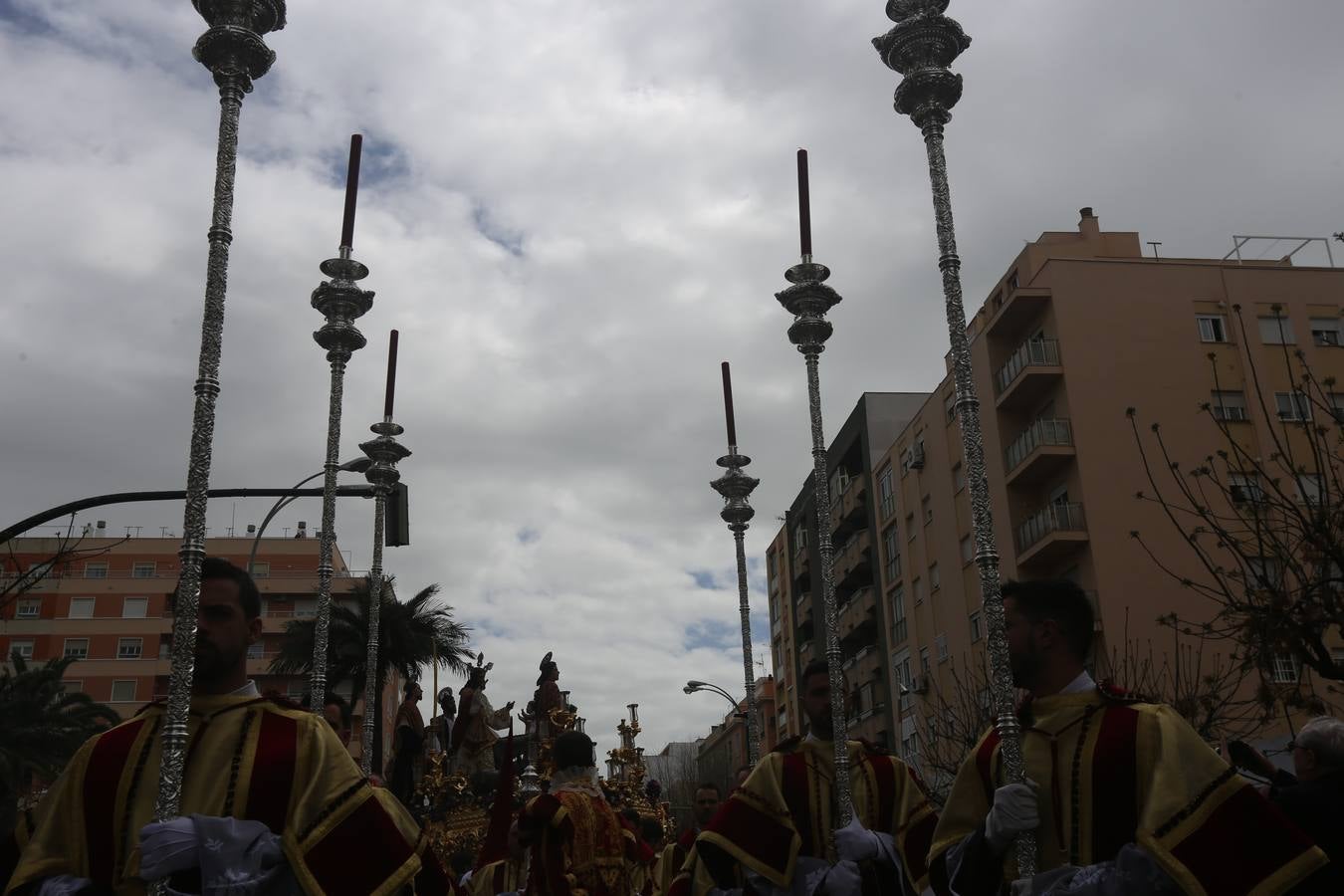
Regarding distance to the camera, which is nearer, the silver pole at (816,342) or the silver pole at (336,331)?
the silver pole at (816,342)

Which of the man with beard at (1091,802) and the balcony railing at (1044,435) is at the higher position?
the balcony railing at (1044,435)

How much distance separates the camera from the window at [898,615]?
142 feet

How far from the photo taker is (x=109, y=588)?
216ft

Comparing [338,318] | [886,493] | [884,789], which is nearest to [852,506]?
[886,493]

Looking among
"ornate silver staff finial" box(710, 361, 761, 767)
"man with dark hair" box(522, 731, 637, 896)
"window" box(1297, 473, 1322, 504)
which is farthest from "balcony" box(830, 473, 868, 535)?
"man with dark hair" box(522, 731, 637, 896)

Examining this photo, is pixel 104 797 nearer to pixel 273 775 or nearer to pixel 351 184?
pixel 273 775

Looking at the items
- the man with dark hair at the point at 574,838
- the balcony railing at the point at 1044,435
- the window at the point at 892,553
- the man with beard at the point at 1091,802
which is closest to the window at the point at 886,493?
the window at the point at 892,553

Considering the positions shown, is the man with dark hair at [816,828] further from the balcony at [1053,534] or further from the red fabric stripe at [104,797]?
the balcony at [1053,534]

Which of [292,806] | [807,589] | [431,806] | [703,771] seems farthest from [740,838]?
[703,771]

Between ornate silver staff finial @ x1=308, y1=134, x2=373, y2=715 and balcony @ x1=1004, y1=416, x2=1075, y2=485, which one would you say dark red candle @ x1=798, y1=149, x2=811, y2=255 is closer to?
ornate silver staff finial @ x1=308, y1=134, x2=373, y2=715

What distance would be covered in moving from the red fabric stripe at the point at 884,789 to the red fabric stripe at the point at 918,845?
0.78 feet

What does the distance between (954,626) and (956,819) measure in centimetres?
3326

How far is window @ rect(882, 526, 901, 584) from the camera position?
44081 mm

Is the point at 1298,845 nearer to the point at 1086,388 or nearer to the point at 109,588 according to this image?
the point at 1086,388
